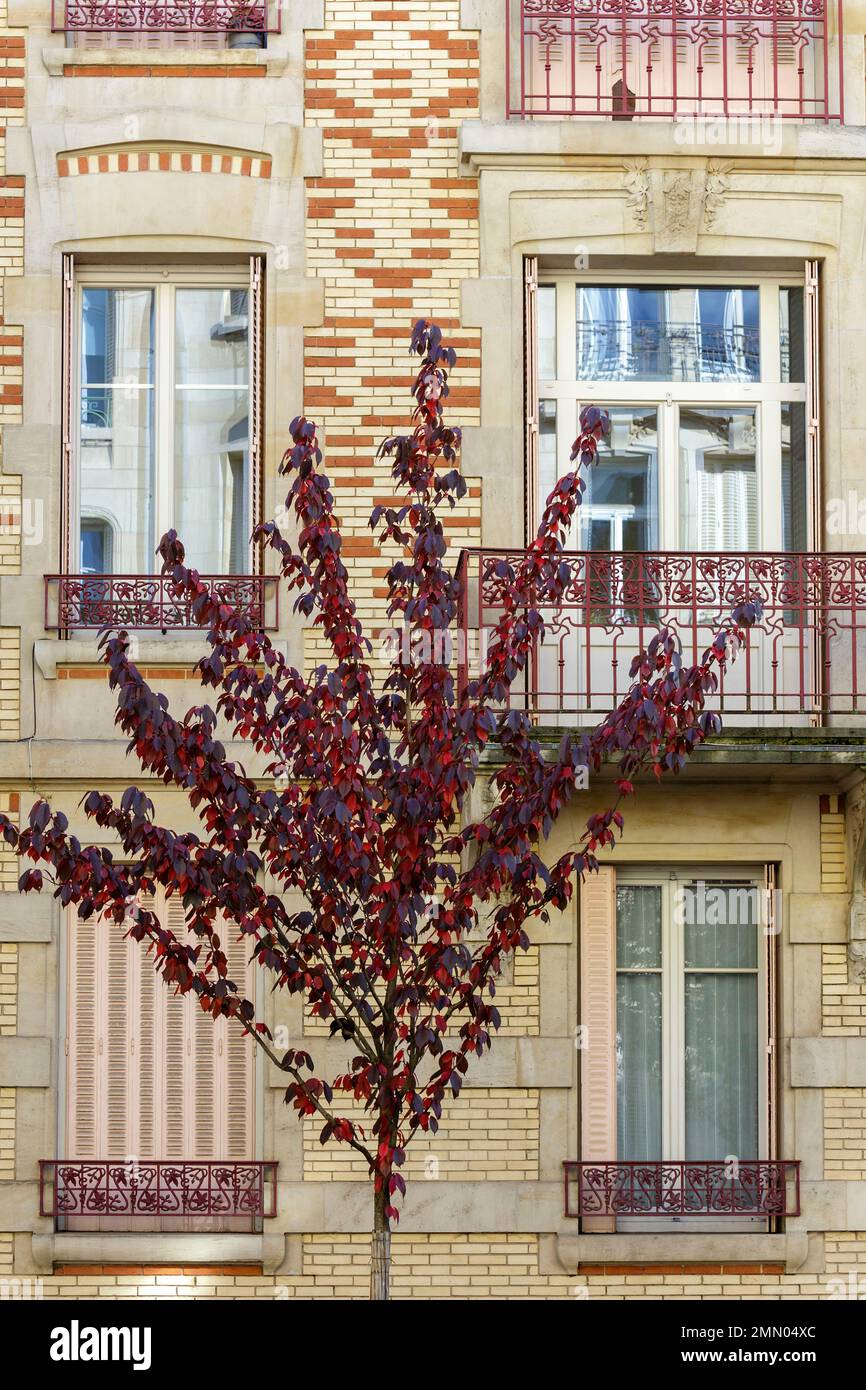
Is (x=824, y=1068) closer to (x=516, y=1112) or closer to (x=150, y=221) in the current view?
(x=516, y=1112)

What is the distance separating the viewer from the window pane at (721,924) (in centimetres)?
1223

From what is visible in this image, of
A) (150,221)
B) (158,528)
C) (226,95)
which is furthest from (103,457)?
(226,95)

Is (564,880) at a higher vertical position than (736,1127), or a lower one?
higher

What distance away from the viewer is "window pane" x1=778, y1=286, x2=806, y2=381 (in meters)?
12.6

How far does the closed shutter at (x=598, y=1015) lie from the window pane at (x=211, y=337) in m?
3.64

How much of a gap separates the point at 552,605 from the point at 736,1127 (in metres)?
3.39

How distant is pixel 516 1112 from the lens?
11.8 metres

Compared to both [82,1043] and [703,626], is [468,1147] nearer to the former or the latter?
[82,1043]

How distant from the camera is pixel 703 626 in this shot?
12117 mm

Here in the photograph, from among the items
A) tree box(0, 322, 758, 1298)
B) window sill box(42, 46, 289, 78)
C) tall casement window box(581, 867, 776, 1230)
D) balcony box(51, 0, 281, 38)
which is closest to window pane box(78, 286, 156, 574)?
window sill box(42, 46, 289, 78)

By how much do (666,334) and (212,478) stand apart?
2.82 metres

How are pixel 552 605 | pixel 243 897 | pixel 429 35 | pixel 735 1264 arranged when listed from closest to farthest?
pixel 243 897 → pixel 552 605 → pixel 735 1264 → pixel 429 35

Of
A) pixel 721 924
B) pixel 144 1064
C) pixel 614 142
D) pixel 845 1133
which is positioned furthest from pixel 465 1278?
pixel 614 142

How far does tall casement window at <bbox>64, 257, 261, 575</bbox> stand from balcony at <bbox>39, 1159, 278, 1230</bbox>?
3.37 metres
